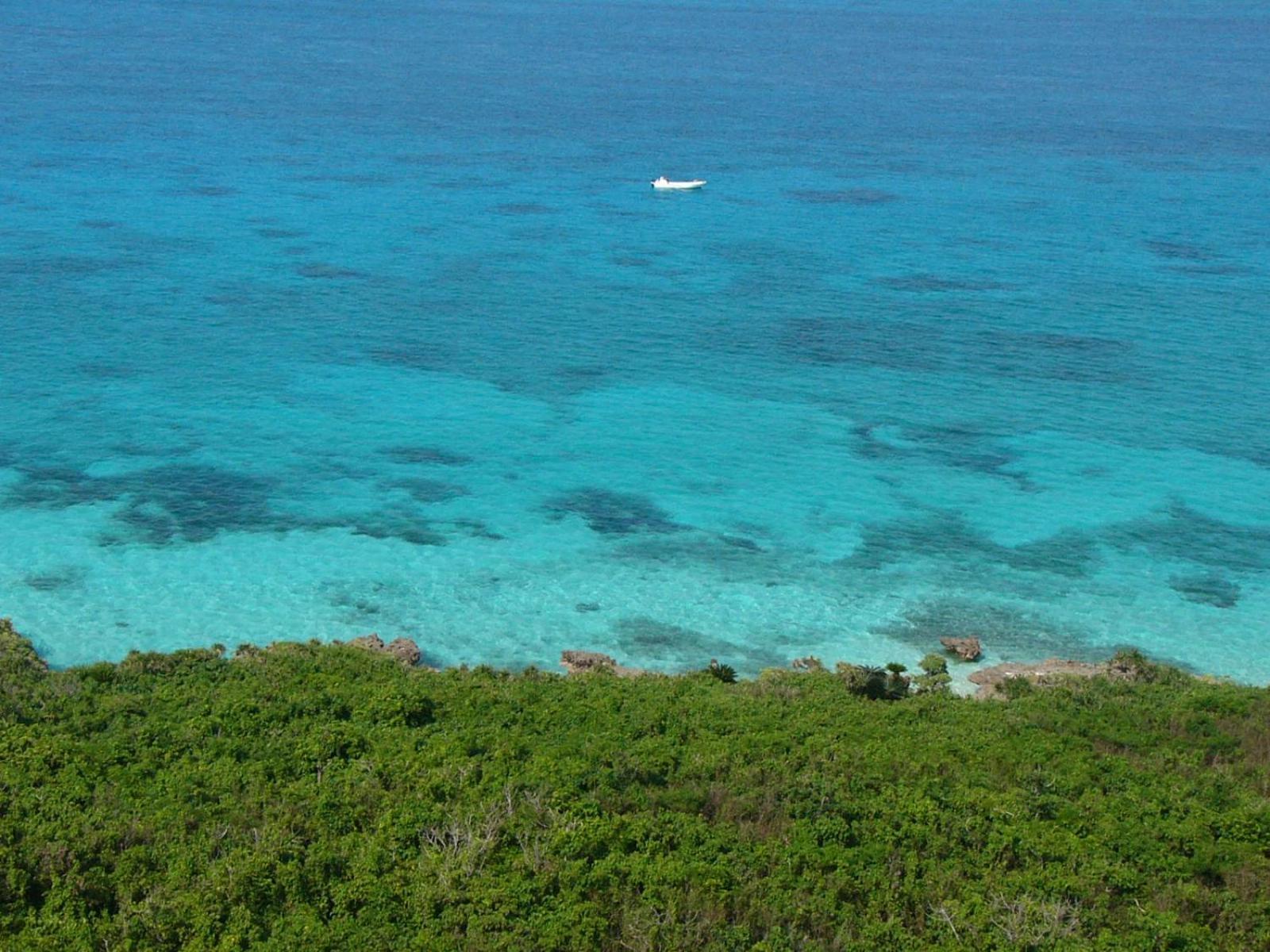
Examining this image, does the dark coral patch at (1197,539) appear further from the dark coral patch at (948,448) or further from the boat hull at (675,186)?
the boat hull at (675,186)

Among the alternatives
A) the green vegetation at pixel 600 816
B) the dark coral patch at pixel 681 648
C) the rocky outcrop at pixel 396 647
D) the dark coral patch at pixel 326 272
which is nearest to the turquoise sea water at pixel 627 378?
the dark coral patch at pixel 681 648

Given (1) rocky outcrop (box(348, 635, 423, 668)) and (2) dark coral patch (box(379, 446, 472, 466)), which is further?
(2) dark coral patch (box(379, 446, 472, 466))

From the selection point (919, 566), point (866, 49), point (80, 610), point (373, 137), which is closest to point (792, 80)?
point (866, 49)

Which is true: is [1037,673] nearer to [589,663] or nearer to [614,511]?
[589,663]

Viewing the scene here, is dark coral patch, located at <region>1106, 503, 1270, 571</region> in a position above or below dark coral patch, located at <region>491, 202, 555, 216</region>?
below

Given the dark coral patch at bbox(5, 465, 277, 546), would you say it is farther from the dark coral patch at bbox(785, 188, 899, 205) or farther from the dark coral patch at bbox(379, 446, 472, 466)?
the dark coral patch at bbox(785, 188, 899, 205)

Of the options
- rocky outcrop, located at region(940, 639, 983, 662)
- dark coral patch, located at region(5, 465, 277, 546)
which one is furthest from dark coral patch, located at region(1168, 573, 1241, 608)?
dark coral patch, located at region(5, 465, 277, 546)

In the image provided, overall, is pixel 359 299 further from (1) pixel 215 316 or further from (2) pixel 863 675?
(2) pixel 863 675
